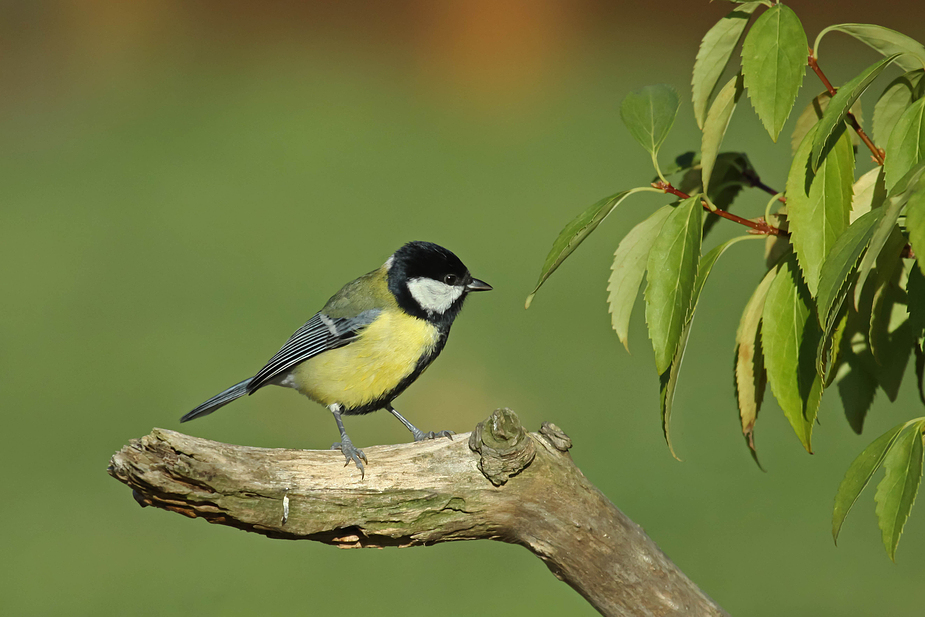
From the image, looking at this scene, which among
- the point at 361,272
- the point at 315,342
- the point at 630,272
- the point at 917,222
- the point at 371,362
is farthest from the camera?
the point at 361,272

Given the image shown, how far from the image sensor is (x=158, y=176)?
9.52 metres

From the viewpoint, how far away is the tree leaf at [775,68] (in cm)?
133

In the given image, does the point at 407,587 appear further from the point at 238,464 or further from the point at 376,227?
the point at 376,227

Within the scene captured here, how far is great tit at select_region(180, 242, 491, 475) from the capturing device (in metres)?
2.55

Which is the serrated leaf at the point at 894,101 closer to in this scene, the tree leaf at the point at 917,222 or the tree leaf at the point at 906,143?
the tree leaf at the point at 906,143

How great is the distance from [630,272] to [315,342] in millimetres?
1324

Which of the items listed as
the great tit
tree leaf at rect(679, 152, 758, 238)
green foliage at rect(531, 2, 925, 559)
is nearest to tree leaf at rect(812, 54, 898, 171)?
green foliage at rect(531, 2, 925, 559)

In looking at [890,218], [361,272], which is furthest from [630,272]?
[361,272]

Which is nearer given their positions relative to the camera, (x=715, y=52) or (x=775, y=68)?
(x=775, y=68)

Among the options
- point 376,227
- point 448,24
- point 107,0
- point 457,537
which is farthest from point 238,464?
point 107,0

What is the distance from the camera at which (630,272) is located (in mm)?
1617

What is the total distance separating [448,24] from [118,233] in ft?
16.6

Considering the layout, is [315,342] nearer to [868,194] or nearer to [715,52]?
[715,52]

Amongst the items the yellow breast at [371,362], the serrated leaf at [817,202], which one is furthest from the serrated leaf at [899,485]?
the yellow breast at [371,362]
